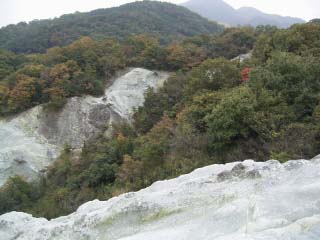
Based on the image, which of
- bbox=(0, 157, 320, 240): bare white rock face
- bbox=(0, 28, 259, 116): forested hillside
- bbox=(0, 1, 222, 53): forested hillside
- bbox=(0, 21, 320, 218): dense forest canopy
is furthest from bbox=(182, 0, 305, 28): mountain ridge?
bbox=(0, 157, 320, 240): bare white rock face

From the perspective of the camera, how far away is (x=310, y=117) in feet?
43.8

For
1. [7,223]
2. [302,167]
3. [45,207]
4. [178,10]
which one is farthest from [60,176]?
[178,10]

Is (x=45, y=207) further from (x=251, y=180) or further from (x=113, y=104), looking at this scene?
(x=251, y=180)

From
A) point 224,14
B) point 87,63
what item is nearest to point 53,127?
point 87,63

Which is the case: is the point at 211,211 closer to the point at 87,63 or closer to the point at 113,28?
the point at 87,63

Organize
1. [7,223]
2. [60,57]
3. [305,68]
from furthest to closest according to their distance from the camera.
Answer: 1. [60,57]
2. [305,68]
3. [7,223]

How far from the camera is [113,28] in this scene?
58.9 m

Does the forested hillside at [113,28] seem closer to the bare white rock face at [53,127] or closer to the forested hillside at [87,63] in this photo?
the forested hillside at [87,63]

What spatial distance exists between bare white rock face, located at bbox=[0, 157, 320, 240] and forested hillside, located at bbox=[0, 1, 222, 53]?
43810 millimetres

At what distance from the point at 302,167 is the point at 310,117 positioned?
606cm

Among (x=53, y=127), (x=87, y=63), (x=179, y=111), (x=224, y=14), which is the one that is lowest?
(x=53, y=127)

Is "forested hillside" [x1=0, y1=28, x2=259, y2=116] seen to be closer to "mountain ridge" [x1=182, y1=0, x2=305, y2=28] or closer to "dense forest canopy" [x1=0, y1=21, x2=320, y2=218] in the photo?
"dense forest canopy" [x1=0, y1=21, x2=320, y2=218]

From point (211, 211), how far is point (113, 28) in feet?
182

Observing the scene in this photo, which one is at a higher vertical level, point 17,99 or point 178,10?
point 178,10
